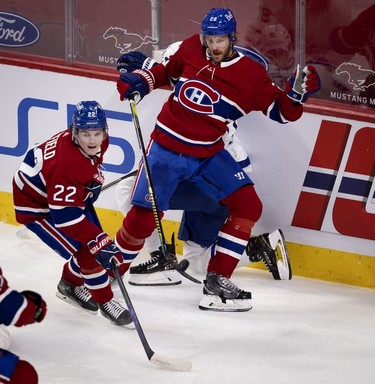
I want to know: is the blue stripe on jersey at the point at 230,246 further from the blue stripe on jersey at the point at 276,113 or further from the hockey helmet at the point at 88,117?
the hockey helmet at the point at 88,117

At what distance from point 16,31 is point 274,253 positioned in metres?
Answer: 1.76

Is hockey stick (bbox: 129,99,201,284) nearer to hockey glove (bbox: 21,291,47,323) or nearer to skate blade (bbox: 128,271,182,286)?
skate blade (bbox: 128,271,182,286)

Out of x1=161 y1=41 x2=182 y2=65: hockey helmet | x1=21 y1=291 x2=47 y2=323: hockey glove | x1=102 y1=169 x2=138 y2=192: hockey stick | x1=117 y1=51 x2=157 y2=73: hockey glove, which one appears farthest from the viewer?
x1=102 y1=169 x2=138 y2=192: hockey stick

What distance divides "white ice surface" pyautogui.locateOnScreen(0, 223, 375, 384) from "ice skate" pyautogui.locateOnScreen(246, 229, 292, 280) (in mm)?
51

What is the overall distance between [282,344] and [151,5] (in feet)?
6.19

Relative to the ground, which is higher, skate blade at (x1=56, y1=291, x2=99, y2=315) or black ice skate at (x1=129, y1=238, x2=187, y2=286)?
skate blade at (x1=56, y1=291, x2=99, y2=315)

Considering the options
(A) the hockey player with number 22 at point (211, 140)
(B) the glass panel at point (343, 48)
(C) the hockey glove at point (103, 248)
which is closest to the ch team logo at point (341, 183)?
(B) the glass panel at point (343, 48)

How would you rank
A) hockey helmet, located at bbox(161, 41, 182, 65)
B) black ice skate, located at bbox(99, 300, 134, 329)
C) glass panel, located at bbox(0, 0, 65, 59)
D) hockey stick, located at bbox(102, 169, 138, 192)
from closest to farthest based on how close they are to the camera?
black ice skate, located at bbox(99, 300, 134, 329) → hockey helmet, located at bbox(161, 41, 182, 65) → hockey stick, located at bbox(102, 169, 138, 192) → glass panel, located at bbox(0, 0, 65, 59)

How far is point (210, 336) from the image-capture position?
→ 4582 mm

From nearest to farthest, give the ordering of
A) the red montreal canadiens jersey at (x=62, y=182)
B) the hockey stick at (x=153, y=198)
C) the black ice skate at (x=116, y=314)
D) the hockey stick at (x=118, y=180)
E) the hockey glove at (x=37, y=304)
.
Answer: the hockey glove at (x=37, y=304) < the red montreal canadiens jersey at (x=62, y=182) < the black ice skate at (x=116, y=314) < the hockey stick at (x=153, y=198) < the hockey stick at (x=118, y=180)

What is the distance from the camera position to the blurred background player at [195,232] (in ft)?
17.0

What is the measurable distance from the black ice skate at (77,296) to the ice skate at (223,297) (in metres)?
0.48

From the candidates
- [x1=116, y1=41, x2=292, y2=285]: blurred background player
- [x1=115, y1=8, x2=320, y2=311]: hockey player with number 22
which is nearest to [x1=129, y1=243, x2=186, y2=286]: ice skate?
[x1=116, y1=41, x2=292, y2=285]: blurred background player

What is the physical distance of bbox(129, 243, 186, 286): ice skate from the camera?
521 centimetres
